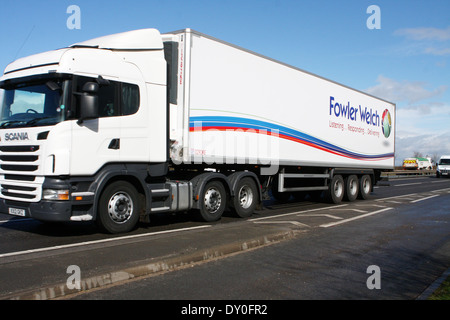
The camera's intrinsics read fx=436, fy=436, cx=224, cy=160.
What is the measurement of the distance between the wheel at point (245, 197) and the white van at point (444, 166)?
146ft

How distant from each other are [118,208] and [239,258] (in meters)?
2.83

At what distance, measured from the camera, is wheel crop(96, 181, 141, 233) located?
26.5 feet

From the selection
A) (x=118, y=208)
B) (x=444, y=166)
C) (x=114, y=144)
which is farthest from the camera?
(x=444, y=166)

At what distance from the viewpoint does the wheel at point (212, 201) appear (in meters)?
10.0

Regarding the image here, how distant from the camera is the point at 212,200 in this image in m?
10.3

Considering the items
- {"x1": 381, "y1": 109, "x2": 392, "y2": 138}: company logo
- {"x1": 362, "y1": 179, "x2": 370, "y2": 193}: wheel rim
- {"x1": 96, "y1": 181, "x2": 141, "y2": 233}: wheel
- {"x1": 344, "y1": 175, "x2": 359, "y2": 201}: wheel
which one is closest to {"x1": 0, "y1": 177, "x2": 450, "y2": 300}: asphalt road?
{"x1": 96, "y1": 181, "x2": 141, "y2": 233}: wheel

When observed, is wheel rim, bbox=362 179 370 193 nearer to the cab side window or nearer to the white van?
the cab side window

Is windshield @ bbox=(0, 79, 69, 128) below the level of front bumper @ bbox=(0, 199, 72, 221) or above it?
above

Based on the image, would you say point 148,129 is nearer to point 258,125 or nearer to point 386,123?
point 258,125

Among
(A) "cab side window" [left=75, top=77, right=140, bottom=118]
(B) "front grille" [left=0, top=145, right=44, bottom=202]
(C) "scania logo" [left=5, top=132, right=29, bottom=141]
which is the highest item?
(A) "cab side window" [left=75, top=77, right=140, bottom=118]

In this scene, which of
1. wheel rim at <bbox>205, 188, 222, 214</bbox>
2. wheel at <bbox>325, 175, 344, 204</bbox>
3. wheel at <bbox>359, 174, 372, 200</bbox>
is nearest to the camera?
wheel rim at <bbox>205, 188, 222, 214</bbox>

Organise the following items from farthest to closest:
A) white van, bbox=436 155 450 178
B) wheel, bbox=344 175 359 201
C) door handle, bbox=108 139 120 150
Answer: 1. white van, bbox=436 155 450 178
2. wheel, bbox=344 175 359 201
3. door handle, bbox=108 139 120 150

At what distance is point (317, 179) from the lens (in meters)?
14.5

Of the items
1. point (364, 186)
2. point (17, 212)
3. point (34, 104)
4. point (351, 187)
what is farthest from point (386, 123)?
point (17, 212)
